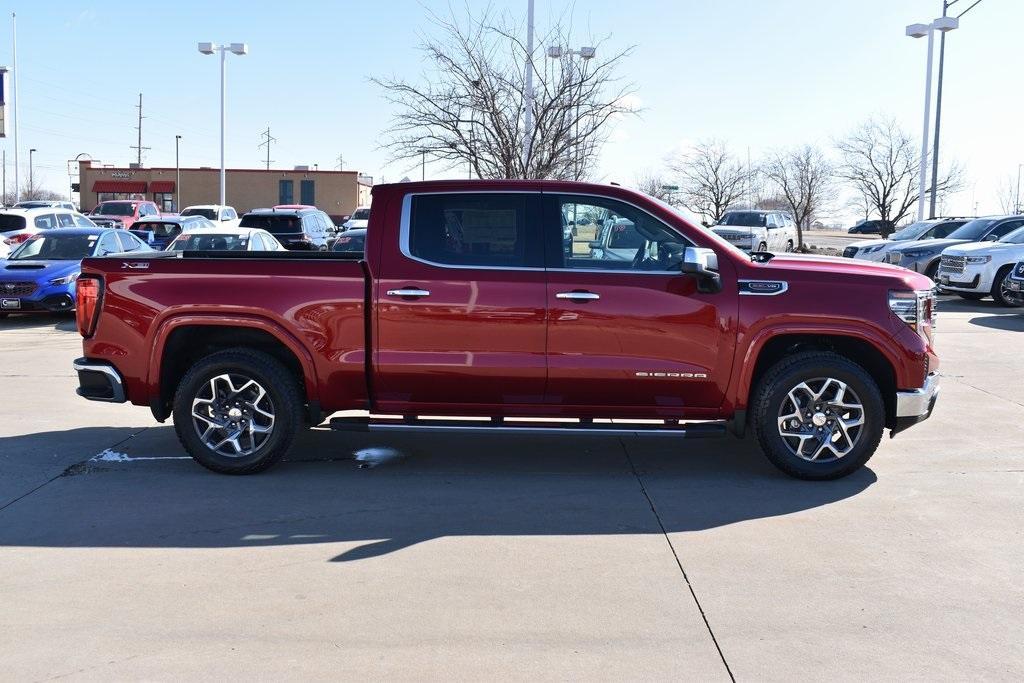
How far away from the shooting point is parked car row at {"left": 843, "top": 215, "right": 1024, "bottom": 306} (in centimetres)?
1869

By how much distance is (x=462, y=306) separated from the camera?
6445 millimetres

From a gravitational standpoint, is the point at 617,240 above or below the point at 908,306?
above

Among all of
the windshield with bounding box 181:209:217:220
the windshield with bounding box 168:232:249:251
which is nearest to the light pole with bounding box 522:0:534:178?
the windshield with bounding box 168:232:249:251

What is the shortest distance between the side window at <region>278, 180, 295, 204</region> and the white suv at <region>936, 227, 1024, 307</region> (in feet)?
195

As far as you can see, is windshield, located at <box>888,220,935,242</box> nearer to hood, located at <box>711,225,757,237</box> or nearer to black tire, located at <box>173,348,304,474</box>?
hood, located at <box>711,225,757,237</box>

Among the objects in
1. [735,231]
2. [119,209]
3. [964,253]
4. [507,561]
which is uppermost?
[119,209]

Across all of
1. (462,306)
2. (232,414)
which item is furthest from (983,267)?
(232,414)

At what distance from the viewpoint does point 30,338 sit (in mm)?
13961

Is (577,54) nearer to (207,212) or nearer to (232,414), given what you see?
(232,414)

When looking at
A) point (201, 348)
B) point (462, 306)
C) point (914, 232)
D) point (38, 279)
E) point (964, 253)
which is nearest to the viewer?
point (462, 306)

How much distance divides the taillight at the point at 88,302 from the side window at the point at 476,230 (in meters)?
2.10

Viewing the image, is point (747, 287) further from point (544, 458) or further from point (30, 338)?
point (30, 338)

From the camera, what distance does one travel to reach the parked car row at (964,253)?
61.3 feet

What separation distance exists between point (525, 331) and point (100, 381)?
289 centimetres
